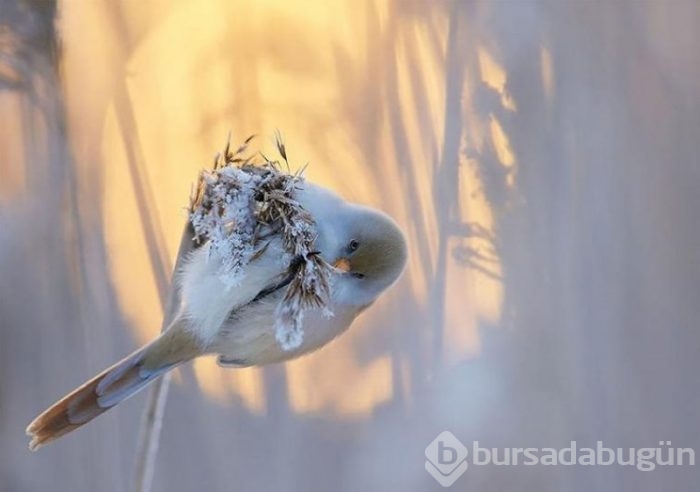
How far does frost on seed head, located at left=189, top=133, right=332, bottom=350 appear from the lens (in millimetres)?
990

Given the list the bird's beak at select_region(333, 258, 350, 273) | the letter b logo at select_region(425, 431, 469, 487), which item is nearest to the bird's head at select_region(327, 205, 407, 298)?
the bird's beak at select_region(333, 258, 350, 273)

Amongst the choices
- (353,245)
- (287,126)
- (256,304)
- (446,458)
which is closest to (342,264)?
(353,245)

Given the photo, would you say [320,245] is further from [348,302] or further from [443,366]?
[443,366]

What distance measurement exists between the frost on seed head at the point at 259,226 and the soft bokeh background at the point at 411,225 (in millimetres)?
158

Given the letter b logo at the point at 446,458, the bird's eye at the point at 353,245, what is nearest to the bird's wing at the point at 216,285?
the bird's eye at the point at 353,245

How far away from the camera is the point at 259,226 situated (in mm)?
993

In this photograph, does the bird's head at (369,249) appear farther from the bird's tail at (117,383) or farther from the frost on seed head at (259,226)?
the bird's tail at (117,383)

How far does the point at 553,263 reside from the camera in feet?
3.83

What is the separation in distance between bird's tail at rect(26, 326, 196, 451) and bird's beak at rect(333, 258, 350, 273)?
0.25m

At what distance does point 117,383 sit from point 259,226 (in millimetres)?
339

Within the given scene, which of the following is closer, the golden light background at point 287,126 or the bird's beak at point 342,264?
the bird's beak at point 342,264

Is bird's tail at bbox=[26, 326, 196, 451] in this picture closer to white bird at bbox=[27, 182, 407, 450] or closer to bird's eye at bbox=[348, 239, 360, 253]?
white bird at bbox=[27, 182, 407, 450]

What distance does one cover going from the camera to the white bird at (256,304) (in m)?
1.04

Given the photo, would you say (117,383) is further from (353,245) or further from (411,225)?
(411,225)
